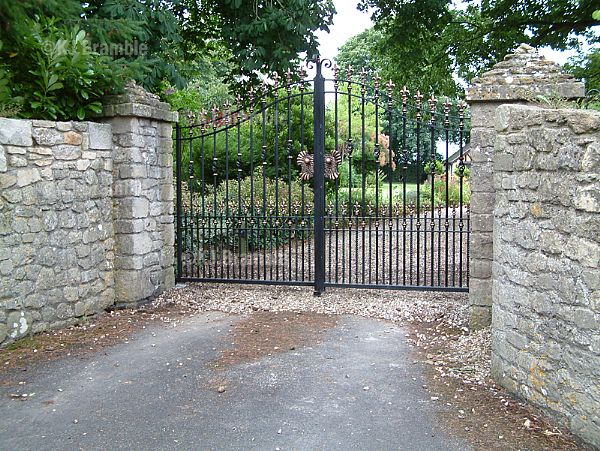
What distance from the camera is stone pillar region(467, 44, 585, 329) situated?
5.33 metres

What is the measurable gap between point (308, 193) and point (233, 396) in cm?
753

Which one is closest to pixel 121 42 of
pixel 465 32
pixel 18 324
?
pixel 18 324

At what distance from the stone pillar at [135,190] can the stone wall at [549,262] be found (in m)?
3.86

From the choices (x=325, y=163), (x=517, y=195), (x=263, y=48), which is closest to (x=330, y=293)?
(x=325, y=163)

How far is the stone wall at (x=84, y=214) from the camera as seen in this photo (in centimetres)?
518

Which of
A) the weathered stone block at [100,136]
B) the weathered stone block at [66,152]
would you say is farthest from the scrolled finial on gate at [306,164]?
the weathered stone block at [66,152]

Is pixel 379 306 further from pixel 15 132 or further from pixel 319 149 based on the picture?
pixel 15 132

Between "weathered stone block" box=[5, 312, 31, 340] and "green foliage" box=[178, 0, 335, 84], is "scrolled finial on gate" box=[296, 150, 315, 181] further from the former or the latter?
"weathered stone block" box=[5, 312, 31, 340]

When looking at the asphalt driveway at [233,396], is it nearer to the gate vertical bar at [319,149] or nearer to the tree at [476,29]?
the gate vertical bar at [319,149]

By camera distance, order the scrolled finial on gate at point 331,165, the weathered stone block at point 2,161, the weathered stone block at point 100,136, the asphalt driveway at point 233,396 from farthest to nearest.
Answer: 1. the scrolled finial on gate at point 331,165
2. the weathered stone block at point 100,136
3. the weathered stone block at point 2,161
4. the asphalt driveway at point 233,396

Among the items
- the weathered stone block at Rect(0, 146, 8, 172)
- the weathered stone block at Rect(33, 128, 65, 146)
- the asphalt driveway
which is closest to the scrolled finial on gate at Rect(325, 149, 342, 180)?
the asphalt driveway

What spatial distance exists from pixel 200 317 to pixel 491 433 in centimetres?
362

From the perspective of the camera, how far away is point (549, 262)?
141 inches

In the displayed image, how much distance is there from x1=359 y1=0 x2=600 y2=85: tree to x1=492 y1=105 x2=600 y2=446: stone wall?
8.13 metres
